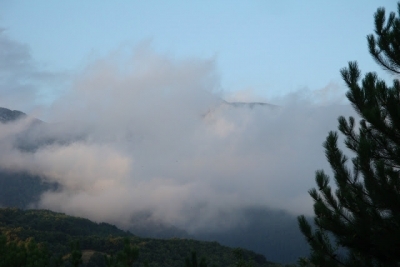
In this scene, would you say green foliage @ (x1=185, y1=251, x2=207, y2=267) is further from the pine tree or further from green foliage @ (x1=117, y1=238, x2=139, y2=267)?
the pine tree

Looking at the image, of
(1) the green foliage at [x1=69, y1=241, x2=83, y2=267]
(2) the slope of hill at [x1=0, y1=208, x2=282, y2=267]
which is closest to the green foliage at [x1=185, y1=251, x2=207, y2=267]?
(1) the green foliage at [x1=69, y1=241, x2=83, y2=267]

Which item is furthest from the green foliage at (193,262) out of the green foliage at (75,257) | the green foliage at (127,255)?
the green foliage at (75,257)

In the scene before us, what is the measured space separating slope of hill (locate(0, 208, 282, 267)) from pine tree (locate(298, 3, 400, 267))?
53.1 m

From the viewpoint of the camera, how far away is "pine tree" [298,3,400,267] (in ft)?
34.5

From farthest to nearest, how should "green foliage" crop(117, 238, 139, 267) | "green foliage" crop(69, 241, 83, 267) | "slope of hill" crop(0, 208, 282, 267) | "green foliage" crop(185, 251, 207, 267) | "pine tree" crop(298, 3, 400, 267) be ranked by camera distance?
1. "slope of hill" crop(0, 208, 282, 267)
2. "green foliage" crop(117, 238, 139, 267)
3. "green foliage" crop(185, 251, 207, 267)
4. "green foliage" crop(69, 241, 83, 267)
5. "pine tree" crop(298, 3, 400, 267)

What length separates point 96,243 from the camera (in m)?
93.0

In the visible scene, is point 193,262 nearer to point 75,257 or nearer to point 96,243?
point 75,257

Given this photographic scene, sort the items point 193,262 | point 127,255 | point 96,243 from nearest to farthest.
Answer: point 193,262 < point 127,255 < point 96,243

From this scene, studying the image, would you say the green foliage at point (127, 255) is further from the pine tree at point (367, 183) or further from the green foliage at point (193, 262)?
the pine tree at point (367, 183)

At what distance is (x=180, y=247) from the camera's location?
318 ft

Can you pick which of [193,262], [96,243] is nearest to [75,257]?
[193,262]

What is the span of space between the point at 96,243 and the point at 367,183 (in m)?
88.7

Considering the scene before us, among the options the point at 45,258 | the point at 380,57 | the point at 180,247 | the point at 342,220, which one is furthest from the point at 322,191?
the point at 180,247

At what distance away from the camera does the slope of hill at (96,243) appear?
80.4m
